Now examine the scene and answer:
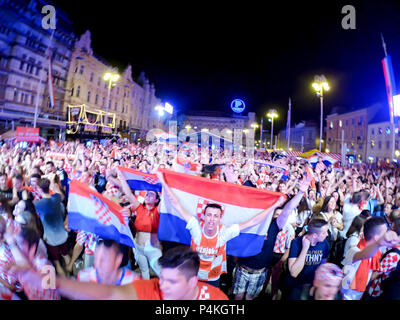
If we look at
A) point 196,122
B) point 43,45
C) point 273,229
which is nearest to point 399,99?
point 273,229

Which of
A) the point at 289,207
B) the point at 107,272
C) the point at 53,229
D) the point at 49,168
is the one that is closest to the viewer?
the point at 107,272

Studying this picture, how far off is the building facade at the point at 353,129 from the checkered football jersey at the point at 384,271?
49.6 meters

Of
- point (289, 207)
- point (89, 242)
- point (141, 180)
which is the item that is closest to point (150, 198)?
point (141, 180)

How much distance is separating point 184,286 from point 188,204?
1.91 metres

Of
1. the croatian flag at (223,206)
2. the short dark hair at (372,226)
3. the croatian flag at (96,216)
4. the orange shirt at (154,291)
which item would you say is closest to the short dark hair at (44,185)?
the croatian flag at (96,216)

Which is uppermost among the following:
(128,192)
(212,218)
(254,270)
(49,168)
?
(49,168)

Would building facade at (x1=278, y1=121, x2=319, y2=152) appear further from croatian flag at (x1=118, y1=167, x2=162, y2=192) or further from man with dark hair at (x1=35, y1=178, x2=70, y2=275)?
man with dark hair at (x1=35, y1=178, x2=70, y2=275)

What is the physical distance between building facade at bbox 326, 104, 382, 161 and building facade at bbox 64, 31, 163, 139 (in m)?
44.4

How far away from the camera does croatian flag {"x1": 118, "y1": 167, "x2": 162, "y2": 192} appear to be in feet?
17.8

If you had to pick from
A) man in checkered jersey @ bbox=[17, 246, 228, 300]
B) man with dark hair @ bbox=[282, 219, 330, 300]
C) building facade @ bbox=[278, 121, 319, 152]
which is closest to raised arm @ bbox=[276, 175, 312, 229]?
man with dark hair @ bbox=[282, 219, 330, 300]

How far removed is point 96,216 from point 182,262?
224 centimetres

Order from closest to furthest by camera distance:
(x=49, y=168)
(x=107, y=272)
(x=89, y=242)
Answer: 1. (x=107, y=272)
2. (x=89, y=242)
3. (x=49, y=168)

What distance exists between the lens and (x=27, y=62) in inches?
1454

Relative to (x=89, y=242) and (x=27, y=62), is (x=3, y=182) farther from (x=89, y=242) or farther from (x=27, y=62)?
(x=27, y=62)
